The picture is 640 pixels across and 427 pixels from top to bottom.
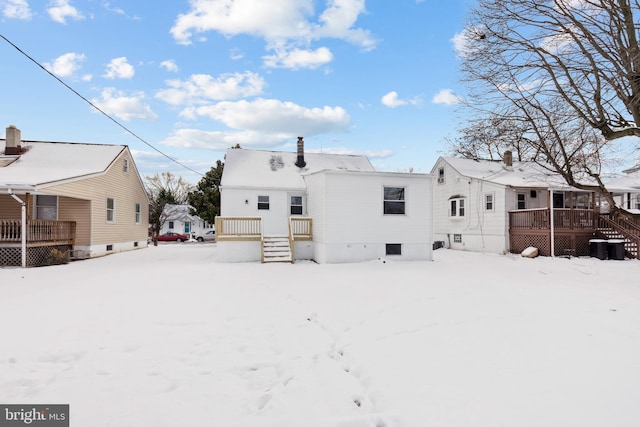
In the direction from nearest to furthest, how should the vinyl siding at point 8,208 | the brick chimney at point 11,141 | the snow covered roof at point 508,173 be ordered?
the vinyl siding at point 8,208 → the brick chimney at point 11,141 → the snow covered roof at point 508,173

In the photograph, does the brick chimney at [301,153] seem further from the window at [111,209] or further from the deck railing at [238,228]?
the window at [111,209]

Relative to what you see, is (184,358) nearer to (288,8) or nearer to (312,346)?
(312,346)

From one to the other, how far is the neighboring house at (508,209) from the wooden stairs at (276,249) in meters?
9.56

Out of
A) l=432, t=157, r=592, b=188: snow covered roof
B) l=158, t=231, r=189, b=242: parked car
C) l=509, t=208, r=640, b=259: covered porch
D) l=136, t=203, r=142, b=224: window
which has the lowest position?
l=158, t=231, r=189, b=242: parked car

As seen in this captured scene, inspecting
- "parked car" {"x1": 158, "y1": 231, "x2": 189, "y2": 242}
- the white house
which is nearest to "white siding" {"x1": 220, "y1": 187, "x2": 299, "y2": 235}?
the white house

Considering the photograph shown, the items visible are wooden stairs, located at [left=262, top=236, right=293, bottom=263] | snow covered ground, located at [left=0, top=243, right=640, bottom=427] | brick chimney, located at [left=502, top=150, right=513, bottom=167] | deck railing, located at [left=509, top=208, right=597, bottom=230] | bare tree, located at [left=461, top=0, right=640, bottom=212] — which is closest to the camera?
snow covered ground, located at [left=0, top=243, right=640, bottom=427]

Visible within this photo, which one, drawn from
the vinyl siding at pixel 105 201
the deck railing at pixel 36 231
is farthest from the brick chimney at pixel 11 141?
the deck railing at pixel 36 231

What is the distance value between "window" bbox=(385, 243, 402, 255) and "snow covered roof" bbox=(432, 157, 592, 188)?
806cm

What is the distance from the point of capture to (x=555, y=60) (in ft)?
28.4

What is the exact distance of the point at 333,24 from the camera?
13.8m

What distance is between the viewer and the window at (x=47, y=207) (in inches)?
629

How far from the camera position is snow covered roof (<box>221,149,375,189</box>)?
18000mm

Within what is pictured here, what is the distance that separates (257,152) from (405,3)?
11686mm

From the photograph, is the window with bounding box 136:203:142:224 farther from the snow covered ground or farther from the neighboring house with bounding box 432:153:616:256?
the neighboring house with bounding box 432:153:616:256
